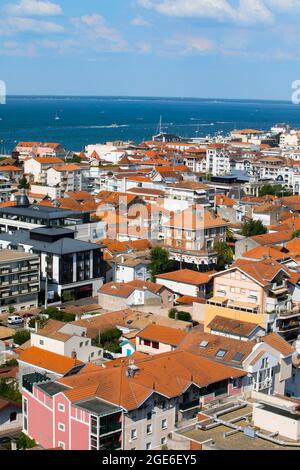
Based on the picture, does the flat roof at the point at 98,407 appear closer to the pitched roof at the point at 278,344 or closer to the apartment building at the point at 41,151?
the pitched roof at the point at 278,344

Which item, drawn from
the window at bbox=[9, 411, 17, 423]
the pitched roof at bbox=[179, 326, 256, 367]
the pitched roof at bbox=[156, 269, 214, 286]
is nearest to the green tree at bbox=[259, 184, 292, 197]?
the pitched roof at bbox=[156, 269, 214, 286]

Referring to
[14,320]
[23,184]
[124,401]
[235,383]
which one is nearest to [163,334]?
[235,383]

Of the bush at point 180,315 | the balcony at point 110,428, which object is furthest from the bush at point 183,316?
the balcony at point 110,428

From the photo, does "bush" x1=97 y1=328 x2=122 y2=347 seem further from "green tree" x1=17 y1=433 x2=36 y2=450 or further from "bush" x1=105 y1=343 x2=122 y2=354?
"green tree" x1=17 y1=433 x2=36 y2=450

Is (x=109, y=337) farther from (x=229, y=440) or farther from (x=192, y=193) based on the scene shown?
(x=192, y=193)

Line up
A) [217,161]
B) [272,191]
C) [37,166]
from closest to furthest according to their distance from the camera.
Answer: [272,191] → [37,166] → [217,161]
